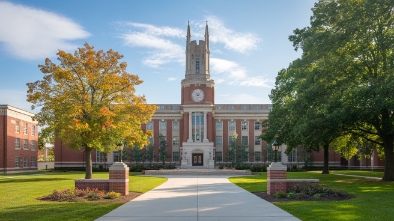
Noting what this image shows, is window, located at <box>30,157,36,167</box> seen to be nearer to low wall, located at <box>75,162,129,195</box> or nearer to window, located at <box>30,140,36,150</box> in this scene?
window, located at <box>30,140,36,150</box>

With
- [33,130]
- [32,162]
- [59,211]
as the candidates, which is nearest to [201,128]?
[33,130]

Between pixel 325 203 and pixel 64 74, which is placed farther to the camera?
pixel 64 74

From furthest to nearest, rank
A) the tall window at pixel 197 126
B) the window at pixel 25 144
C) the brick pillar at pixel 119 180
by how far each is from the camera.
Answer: the tall window at pixel 197 126 → the window at pixel 25 144 → the brick pillar at pixel 119 180

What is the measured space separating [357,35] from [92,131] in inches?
766

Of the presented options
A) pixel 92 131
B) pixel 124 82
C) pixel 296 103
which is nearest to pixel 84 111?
pixel 92 131

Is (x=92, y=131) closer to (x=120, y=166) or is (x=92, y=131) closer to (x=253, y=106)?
(x=120, y=166)

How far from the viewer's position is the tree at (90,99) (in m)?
31.2

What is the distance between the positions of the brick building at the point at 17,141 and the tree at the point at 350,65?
37080 mm

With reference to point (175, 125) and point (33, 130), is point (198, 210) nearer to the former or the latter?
point (33, 130)

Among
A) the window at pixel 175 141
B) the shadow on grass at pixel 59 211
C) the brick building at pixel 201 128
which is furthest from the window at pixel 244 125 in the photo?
the shadow on grass at pixel 59 211

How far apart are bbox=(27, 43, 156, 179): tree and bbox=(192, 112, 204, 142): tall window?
32.1m

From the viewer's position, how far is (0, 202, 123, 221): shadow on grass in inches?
506

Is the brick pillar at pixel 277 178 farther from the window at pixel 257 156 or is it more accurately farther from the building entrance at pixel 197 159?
the window at pixel 257 156

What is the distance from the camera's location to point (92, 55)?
107ft
